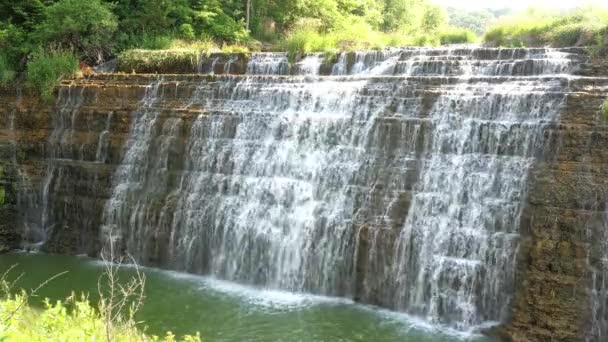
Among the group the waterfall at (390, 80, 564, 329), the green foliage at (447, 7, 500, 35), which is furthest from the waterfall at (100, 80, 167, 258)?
the green foliage at (447, 7, 500, 35)

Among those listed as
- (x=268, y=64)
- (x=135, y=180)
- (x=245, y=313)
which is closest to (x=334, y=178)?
(x=245, y=313)

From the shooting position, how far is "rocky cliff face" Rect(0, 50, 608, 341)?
832cm

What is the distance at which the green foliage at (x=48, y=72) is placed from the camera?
14.8 m

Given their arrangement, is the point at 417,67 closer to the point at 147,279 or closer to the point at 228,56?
the point at 228,56

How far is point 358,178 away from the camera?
10734 millimetres

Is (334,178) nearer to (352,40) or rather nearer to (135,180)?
(135,180)

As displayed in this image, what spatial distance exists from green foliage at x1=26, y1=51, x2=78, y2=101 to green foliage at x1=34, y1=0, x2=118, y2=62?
7.36 ft

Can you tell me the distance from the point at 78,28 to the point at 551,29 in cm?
1396

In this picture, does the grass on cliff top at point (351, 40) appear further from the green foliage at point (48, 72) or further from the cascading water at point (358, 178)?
the green foliage at point (48, 72)

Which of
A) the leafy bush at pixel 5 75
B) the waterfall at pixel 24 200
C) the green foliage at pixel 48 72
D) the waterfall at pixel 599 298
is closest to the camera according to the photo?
the waterfall at pixel 599 298

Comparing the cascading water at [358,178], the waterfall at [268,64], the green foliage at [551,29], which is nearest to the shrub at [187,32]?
the waterfall at [268,64]

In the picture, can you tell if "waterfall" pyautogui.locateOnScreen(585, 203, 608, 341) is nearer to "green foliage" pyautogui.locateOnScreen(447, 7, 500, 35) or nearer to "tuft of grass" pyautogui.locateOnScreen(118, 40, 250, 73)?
"tuft of grass" pyautogui.locateOnScreen(118, 40, 250, 73)

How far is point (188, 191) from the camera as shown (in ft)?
40.5

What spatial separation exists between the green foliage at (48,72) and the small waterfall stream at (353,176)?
27.8 inches
